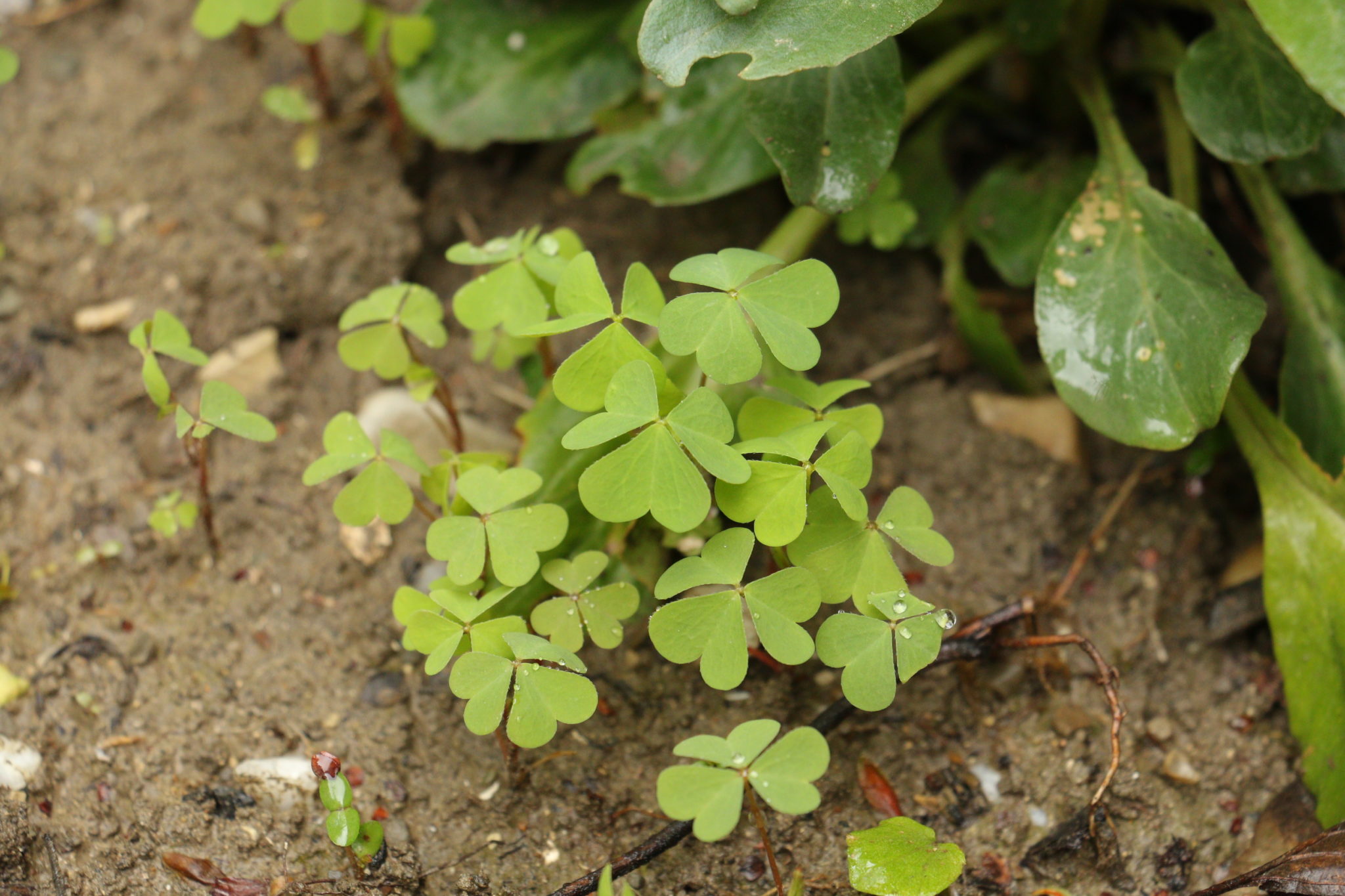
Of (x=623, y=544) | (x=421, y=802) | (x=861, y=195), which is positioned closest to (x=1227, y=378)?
(x=861, y=195)

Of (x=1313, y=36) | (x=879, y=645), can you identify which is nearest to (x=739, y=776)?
(x=879, y=645)

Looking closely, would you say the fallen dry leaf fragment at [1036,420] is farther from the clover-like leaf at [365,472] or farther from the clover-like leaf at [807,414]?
the clover-like leaf at [365,472]

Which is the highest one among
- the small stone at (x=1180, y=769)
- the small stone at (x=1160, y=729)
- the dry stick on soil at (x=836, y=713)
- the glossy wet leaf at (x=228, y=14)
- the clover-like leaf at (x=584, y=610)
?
the glossy wet leaf at (x=228, y=14)

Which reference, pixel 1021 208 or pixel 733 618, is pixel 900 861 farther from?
pixel 1021 208

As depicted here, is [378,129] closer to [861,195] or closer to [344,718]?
[861,195]

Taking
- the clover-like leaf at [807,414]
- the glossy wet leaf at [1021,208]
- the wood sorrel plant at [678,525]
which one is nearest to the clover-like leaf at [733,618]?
the wood sorrel plant at [678,525]

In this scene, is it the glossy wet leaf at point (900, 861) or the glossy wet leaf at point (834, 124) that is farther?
the glossy wet leaf at point (834, 124)

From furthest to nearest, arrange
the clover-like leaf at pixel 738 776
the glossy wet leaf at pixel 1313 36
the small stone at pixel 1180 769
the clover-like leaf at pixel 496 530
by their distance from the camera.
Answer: the small stone at pixel 1180 769 → the clover-like leaf at pixel 496 530 → the glossy wet leaf at pixel 1313 36 → the clover-like leaf at pixel 738 776
